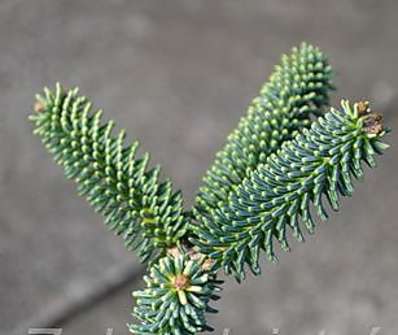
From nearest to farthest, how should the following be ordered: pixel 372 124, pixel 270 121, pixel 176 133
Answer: pixel 372 124
pixel 270 121
pixel 176 133

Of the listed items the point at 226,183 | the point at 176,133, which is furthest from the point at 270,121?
the point at 176,133

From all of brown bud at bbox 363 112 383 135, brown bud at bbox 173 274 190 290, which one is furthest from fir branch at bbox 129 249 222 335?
brown bud at bbox 363 112 383 135

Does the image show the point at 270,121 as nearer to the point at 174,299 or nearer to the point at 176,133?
the point at 174,299

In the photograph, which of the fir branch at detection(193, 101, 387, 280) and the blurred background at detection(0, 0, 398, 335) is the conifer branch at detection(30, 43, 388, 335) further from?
the blurred background at detection(0, 0, 398, 335)

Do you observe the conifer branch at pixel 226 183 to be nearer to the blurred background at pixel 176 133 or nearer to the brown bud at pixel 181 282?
the brown bud at pixel 181 282

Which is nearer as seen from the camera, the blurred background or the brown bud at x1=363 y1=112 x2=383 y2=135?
the brown bud at x1=363 y1=112 x2=383 y2=135
